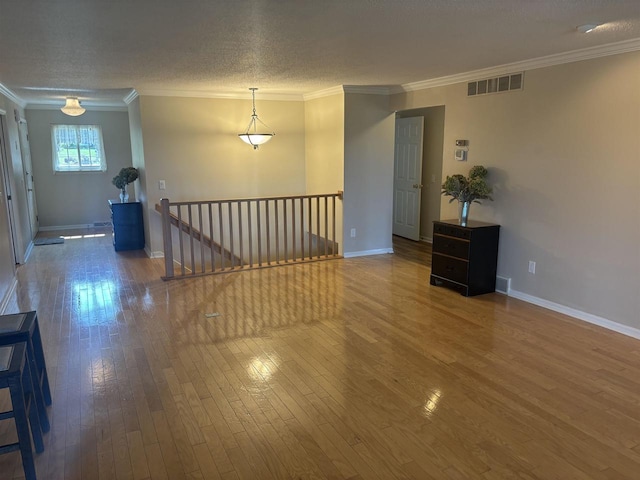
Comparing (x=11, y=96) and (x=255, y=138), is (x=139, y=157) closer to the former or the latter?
(x=255, y=138)

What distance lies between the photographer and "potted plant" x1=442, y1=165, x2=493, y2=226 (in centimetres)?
486

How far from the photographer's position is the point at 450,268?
5.04 m

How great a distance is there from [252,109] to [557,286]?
4.85 meters

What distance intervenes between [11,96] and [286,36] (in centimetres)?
587

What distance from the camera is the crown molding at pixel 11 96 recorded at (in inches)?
242

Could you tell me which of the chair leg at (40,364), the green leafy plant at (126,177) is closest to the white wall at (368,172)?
the green leafy plant at (126,177)

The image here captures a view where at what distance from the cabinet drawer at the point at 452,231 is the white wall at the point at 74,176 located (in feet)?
22.6

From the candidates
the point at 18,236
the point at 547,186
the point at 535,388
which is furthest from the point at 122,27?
the point at 18,236

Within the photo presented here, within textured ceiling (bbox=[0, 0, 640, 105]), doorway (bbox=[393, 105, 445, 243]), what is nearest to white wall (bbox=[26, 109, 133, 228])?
textured ceiling (bbox=[0, 0, 640, 105])

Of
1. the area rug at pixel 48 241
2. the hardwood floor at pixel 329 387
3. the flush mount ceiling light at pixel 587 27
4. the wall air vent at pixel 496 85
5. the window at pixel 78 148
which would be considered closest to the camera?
the hardwood floor at pixel 329 387

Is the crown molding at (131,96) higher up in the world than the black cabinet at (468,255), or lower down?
higher up

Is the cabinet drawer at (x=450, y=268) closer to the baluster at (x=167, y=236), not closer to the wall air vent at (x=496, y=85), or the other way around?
the wall air vent at (x=496, y=85)

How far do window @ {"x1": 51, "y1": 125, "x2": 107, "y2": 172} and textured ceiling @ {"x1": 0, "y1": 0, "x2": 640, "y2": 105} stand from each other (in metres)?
4.19

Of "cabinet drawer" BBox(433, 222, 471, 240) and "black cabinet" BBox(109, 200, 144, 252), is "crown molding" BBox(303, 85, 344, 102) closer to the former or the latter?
"cabinet drawer" BBox(433, 222, 471, 240)
